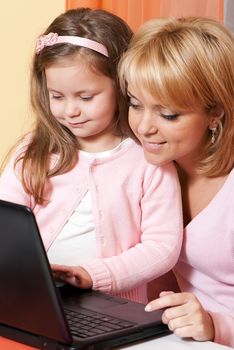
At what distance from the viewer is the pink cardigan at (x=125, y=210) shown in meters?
1.55

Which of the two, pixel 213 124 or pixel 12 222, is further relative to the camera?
pixel 213 124

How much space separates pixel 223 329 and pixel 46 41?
0.69m

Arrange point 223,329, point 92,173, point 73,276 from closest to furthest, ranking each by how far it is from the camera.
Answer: point 223,329, point 73,276, point 92,173

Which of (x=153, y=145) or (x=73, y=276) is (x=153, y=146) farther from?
(x=73, y=276)

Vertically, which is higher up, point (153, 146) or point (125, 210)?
point (153, 146)

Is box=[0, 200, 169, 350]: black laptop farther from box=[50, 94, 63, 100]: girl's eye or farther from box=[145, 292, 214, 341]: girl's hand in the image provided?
box=[50, 94, 63, 100]: girl's eye

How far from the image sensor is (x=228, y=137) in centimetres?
153

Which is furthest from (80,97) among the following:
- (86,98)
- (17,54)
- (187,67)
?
(17,54)

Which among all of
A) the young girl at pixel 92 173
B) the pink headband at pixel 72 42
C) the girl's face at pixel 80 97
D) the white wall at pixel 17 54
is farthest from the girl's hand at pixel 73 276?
the white wall at pixel 17 54

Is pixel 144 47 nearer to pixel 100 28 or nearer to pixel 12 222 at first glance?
pixel 100 28

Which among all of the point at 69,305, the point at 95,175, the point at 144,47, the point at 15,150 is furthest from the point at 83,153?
the point at 69,305

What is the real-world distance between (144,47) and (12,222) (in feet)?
1.74

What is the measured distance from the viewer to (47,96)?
1.66m

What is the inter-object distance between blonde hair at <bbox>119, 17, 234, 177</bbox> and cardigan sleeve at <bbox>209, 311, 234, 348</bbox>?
362 millimetres
